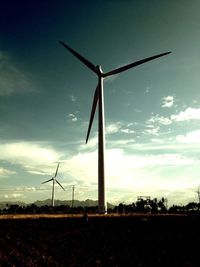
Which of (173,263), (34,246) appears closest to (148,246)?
(173,263)

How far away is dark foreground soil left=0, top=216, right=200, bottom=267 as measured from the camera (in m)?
23.2

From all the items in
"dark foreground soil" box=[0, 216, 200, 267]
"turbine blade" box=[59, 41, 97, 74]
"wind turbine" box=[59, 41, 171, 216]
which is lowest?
"dark foreground soil" box=[0, 216, 200, 267]

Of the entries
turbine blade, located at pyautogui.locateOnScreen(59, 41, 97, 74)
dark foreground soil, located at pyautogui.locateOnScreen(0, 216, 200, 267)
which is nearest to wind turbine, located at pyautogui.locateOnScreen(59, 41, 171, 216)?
turbine blade, located at pyautogui.locateOnScreen(59, 41, 97, 74)

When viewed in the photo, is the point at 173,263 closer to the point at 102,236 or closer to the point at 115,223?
the point at 102,236

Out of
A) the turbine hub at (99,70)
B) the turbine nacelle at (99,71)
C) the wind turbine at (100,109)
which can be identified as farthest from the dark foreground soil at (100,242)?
the turbine hub at (99,70)

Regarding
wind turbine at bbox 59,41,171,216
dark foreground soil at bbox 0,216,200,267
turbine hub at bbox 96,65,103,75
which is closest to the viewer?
dark foreground soil at bbox 0,216,200,267

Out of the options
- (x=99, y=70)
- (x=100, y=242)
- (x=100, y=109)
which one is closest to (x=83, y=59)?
(x=99, y=70)

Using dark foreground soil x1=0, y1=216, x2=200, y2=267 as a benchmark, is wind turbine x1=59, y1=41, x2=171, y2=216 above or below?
above

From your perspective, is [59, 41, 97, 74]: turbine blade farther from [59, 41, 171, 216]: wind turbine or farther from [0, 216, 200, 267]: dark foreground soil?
[0, 216, 200, 267]: dark foreground soil

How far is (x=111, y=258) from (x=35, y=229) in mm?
9807

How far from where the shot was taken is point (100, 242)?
27047 mm

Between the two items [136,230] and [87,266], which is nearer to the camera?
[87,266]

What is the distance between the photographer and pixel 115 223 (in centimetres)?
3228

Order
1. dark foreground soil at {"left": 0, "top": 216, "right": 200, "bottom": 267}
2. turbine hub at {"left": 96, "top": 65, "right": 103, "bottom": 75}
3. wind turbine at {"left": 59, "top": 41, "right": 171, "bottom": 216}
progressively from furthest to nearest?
turbine hub at {"left": 96, "top": 65, "right": 103, "bottom": 75}, wind turbine at {"left": 59, "top": 41, "right": 171, "bottom": 216}, dark foreground soil at {"left": 0, "top": 216, "right": 200, "bottom": 267}
